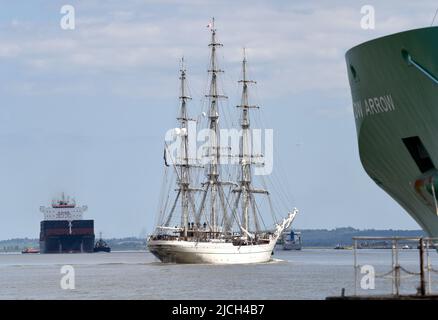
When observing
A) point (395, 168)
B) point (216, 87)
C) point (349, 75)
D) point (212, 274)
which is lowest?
point (212, 274)

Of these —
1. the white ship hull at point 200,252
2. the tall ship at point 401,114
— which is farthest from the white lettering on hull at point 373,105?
the white ship hull at point 200,252

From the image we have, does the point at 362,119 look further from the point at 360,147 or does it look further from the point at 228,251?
the point at 228,251

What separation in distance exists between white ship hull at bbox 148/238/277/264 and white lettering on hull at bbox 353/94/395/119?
224 ft

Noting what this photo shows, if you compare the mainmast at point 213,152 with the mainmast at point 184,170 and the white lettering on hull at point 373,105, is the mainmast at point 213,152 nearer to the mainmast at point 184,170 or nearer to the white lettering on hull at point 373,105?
the mainmast at point 184,170

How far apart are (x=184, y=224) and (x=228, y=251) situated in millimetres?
4900

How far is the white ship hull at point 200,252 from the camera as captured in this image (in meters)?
104

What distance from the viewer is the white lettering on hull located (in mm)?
34156

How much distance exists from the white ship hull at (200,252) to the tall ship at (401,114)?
221 ft

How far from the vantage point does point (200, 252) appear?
345ft

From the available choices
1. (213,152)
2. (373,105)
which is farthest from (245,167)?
(373,105)

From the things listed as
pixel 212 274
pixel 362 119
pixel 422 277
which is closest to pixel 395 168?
pixel 362 119

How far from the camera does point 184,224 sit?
108 metres

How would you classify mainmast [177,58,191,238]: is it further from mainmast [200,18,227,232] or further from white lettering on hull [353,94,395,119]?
white lettering on hull [353,94,395,119]

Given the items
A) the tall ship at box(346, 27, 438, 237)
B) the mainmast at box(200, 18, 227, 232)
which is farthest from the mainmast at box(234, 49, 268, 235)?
the tall ship at box(346, 27, 438, 237)
